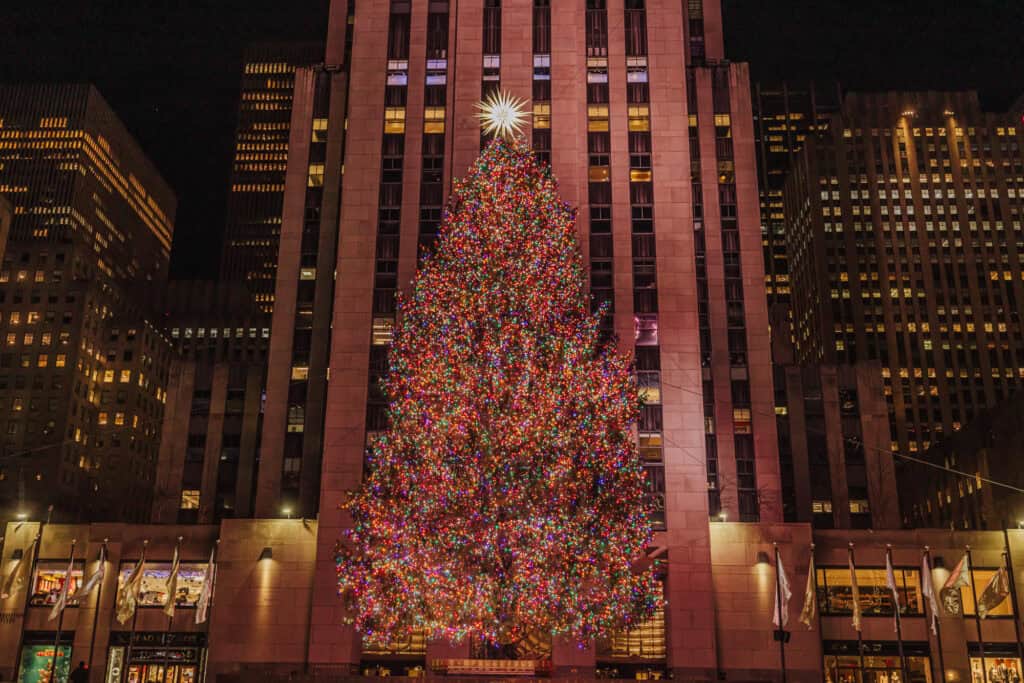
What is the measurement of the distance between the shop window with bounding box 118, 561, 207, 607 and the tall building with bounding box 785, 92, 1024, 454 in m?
116

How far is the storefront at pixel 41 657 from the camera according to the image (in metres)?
53.8

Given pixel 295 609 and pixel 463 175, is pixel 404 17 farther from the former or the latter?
pixel 295 609

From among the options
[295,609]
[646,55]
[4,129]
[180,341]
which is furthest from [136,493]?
[646,55]

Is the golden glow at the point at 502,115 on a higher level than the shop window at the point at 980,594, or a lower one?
higher

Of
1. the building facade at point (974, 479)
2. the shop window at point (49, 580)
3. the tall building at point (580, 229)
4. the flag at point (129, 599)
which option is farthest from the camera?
the building facade at point (974, 479)

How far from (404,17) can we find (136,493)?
4520 inches

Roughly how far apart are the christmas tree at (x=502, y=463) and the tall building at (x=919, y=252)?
112394 millimetres

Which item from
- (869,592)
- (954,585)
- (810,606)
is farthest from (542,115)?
(954,585)

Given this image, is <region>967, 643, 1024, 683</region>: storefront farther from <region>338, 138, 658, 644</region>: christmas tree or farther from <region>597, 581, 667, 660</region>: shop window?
<region>338, 138, 658, 644</region>: christmas tree

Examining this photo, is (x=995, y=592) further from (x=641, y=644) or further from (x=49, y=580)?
(x=49, y=580)

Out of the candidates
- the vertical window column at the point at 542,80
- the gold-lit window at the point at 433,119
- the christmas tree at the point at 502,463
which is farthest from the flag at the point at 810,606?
the gold-lit window at the point at 433,119

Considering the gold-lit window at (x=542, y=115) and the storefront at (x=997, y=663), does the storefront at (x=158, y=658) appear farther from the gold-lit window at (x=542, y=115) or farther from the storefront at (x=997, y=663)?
the storefront at (x=997, y=663)

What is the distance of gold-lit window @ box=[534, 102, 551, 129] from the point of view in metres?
64.1

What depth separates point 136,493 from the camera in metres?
156
